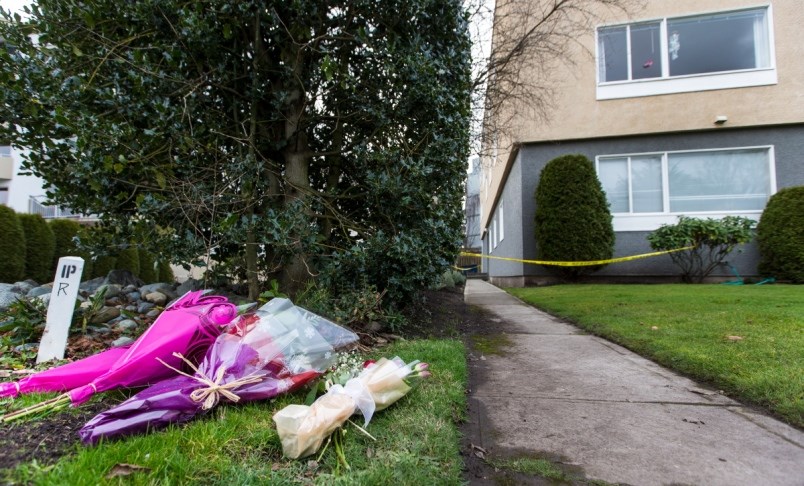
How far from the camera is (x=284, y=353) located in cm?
247

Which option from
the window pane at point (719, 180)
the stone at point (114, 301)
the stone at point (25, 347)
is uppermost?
the window pane at point (719, 180)

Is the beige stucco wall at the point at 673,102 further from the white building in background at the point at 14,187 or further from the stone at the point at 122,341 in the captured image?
the white building in background at the point at 14,187

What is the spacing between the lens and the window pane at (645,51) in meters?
10.6

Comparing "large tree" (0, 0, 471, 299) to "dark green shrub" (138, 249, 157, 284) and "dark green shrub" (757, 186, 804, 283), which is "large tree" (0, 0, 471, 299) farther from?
"dark green shrub" (757, 186, 804, 283)

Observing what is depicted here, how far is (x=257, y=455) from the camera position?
1.87 metres

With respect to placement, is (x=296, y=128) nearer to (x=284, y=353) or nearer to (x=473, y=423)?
(x=284, y=353)

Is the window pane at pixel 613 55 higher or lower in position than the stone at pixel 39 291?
higher

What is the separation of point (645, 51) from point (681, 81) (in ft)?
3.78

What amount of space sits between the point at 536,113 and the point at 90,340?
8.86 m

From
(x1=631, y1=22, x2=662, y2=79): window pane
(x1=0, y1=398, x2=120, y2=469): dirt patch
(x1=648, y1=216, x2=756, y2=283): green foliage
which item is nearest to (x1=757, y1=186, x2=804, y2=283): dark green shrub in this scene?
(x1=648, y1=216, x2=756, y2=283): green foliage

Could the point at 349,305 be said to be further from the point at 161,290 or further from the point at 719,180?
the point at 719,180

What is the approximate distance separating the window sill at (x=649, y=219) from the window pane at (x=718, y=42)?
11.4 ft

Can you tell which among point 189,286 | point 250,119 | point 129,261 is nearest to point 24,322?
point 189,286

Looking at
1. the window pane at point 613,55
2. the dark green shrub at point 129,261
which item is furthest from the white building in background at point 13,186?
the window pane at point 613,55
